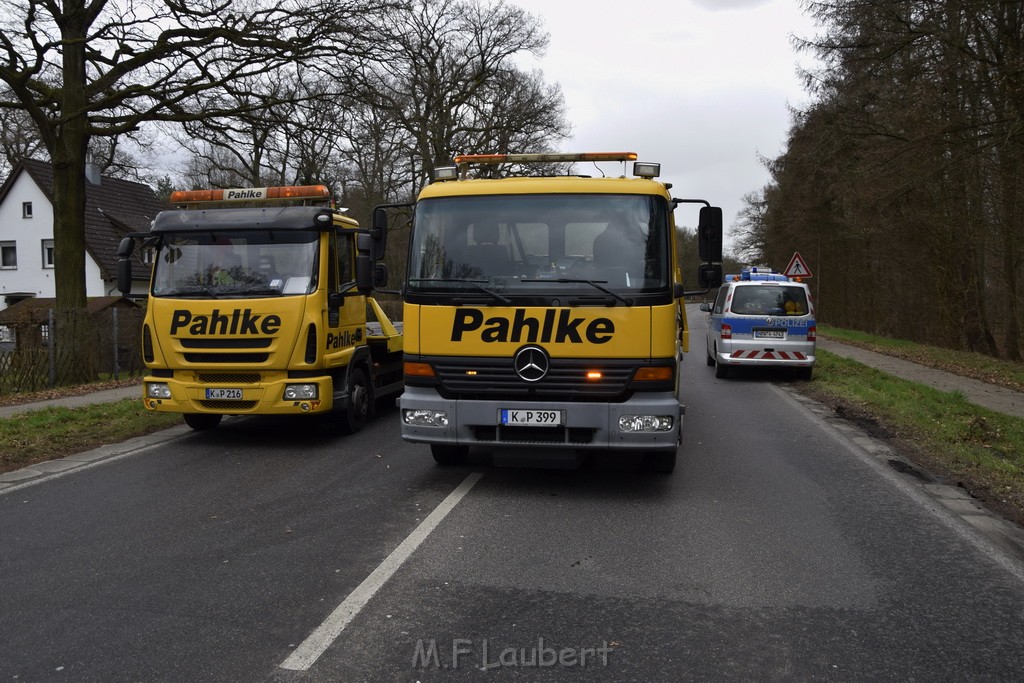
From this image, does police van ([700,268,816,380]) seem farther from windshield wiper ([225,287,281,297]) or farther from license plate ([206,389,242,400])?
license plate ([206,389,242,400])

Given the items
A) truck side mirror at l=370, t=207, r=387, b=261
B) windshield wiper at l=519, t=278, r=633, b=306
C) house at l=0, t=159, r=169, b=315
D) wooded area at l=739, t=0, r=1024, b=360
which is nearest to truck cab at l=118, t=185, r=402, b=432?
truck side mirror at l=370, t=207, r=387, b=261

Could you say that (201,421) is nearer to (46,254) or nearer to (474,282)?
(474,282)

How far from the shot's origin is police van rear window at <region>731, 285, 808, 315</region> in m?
15.2

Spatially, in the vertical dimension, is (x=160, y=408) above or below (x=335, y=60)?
below

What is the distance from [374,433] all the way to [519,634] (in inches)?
236

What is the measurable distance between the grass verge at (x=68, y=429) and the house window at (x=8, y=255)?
35712 millimetres

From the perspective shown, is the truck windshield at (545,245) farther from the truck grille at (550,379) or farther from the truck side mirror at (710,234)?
the truck grille at (550,379)

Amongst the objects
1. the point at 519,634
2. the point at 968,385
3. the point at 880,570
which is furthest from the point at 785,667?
the point at 968,385

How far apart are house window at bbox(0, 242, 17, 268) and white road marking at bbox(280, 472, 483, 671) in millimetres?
43383

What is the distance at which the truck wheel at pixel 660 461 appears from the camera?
7067 millimetres

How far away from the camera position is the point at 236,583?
464cm

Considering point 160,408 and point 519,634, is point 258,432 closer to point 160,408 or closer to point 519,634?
point 160,408

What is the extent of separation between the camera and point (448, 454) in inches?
301

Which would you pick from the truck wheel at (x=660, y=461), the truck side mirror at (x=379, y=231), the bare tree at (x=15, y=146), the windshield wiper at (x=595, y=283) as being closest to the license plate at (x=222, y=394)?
the truck side mirror at (x=379, y=231)
